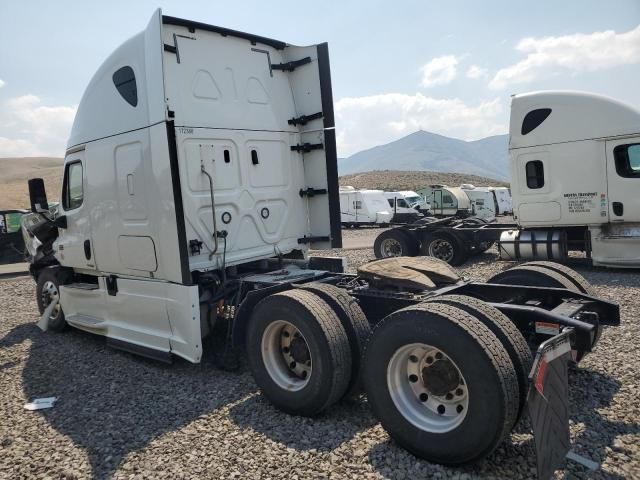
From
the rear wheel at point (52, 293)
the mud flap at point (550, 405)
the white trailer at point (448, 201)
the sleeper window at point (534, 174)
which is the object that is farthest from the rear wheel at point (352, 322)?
the white trailer at point (448, 201)

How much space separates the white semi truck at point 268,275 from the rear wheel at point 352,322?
0.06 ft

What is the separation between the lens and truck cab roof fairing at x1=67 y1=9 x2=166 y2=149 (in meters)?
4.88

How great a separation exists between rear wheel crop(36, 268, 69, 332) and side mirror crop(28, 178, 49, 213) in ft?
3.25

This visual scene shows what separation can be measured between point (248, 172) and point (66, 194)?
2.81 metres

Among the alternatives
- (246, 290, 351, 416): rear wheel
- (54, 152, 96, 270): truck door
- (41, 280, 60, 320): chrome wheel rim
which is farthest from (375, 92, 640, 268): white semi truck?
(41, 280, 60, 320): chrome wheel rim

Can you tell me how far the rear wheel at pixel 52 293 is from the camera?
7.34 meters

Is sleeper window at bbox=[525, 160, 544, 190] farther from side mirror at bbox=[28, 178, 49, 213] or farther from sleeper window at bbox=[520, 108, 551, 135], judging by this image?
side mirror at bbox=[28, 178, 49, 213]

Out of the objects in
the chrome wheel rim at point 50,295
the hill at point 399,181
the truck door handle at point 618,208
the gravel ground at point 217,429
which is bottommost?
the gravel ground at point 217,429

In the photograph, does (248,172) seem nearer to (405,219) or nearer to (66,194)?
(66,194)

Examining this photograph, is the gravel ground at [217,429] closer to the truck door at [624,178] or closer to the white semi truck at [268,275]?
the white semi truck at [268,275]

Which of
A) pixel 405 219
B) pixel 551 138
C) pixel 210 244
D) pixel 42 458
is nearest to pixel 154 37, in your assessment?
pixel 210 244

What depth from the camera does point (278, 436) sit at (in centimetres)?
391

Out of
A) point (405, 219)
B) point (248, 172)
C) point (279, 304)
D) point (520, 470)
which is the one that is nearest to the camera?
point (520, 470)

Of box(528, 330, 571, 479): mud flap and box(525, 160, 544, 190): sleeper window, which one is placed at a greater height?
box(525, 160, 544, 190): sleeper window
